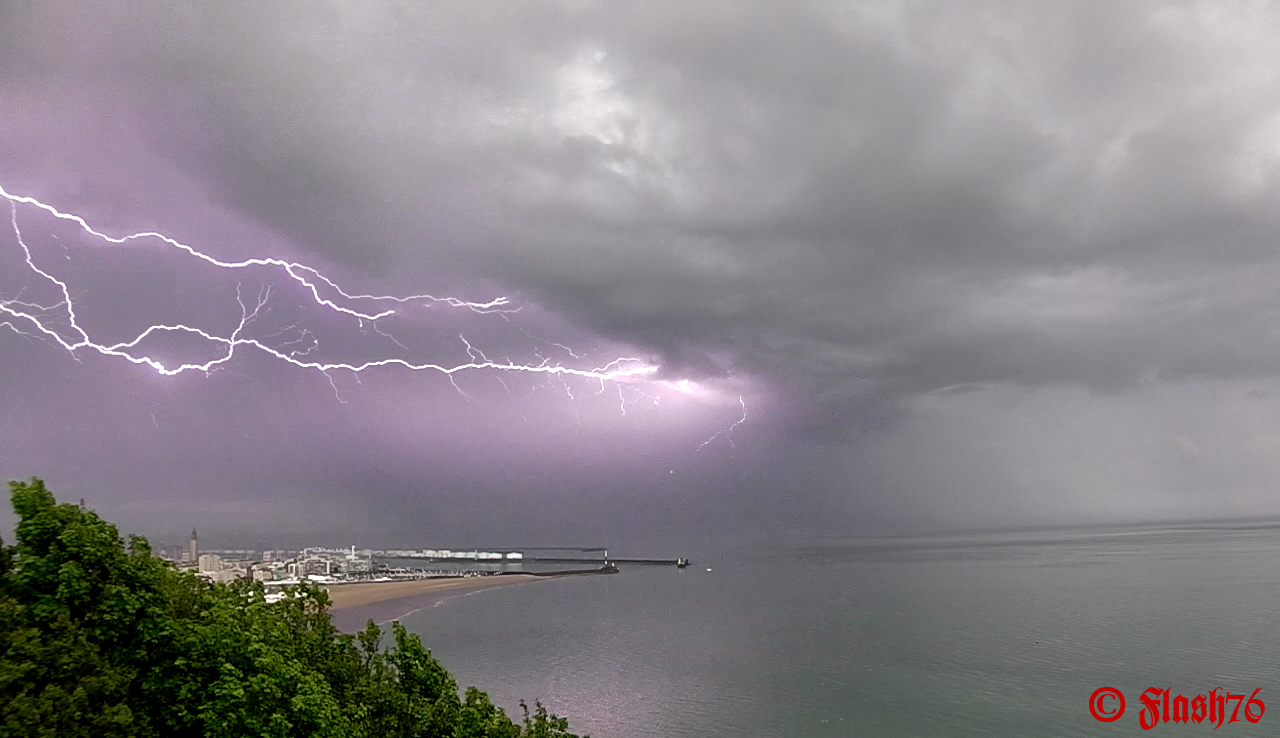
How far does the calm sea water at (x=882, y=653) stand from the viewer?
54.3 meters

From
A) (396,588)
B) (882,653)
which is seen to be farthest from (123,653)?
(396,588)

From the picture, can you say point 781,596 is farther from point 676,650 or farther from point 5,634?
point 5,634

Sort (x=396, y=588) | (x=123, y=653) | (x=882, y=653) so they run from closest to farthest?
(x=123, y=653) → (x=882, y=653) → (x=396, y=588)

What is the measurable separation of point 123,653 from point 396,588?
6128 inches

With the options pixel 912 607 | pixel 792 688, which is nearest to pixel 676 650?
pixel 792 688

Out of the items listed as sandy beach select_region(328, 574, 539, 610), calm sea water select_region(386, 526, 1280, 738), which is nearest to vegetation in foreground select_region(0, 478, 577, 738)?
calm sea water select_region(386, 526, 1280, 738)

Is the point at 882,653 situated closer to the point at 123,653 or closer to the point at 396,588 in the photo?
the point at 123,653

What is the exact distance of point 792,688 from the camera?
63.8 metres

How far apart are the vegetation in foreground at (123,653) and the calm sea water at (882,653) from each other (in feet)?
124

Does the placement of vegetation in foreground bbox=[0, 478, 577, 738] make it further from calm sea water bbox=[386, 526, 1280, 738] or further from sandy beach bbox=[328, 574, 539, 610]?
sandy beach bbox=[328, 574, 539, 610]

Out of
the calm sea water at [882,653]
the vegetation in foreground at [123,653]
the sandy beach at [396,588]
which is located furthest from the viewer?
the sandy beach at [396,588]

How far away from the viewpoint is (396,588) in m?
162

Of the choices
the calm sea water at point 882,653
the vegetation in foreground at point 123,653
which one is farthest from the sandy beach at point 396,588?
the vegetation in foreground at point 123,653

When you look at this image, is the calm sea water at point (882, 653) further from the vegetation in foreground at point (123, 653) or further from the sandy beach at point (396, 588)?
the vegetation in foreground at point (123, 653)
